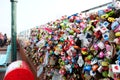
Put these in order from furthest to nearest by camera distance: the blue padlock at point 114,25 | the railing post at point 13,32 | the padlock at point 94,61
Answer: the railing post at point 13,32 < the padlock at point 94,61 < the blue padlock at point 114,25

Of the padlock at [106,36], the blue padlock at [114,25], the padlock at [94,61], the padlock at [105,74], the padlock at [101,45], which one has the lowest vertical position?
the padlock at [105,74]

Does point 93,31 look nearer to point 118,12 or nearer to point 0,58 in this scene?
point 118,12

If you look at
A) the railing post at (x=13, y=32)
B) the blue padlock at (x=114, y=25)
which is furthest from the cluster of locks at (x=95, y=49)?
the railing post at (x=13, y=32)

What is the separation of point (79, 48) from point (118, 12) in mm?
497

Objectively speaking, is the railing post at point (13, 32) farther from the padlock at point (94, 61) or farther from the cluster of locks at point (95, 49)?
the padlock at point (94, 61)

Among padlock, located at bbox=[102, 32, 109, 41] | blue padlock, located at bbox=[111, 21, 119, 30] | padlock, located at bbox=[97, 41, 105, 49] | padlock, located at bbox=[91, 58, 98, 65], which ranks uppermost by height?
blue padlock, located at bbox=[111, 21, 119, 30]

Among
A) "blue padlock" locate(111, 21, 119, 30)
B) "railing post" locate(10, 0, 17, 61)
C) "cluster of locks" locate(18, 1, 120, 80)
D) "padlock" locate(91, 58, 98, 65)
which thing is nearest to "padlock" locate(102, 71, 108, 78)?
"cluster of locks" locate(18, 1, 120, 80)

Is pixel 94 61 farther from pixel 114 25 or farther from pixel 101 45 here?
pixel 114 25

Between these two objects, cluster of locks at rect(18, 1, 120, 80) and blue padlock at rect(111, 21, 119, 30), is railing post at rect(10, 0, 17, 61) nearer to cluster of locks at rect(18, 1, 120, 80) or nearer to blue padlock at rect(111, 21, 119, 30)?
cluster of locks at rect(18, 1, 120, 80)

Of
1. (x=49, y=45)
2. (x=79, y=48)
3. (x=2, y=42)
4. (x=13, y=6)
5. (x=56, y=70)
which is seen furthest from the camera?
(x=2, y=42)

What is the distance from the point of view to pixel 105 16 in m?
1.43

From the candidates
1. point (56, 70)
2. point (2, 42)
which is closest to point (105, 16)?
point (56, 70)

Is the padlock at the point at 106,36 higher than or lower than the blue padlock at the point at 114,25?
lower

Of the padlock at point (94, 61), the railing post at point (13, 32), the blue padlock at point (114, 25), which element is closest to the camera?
the blue padlock at point (114, 25)
